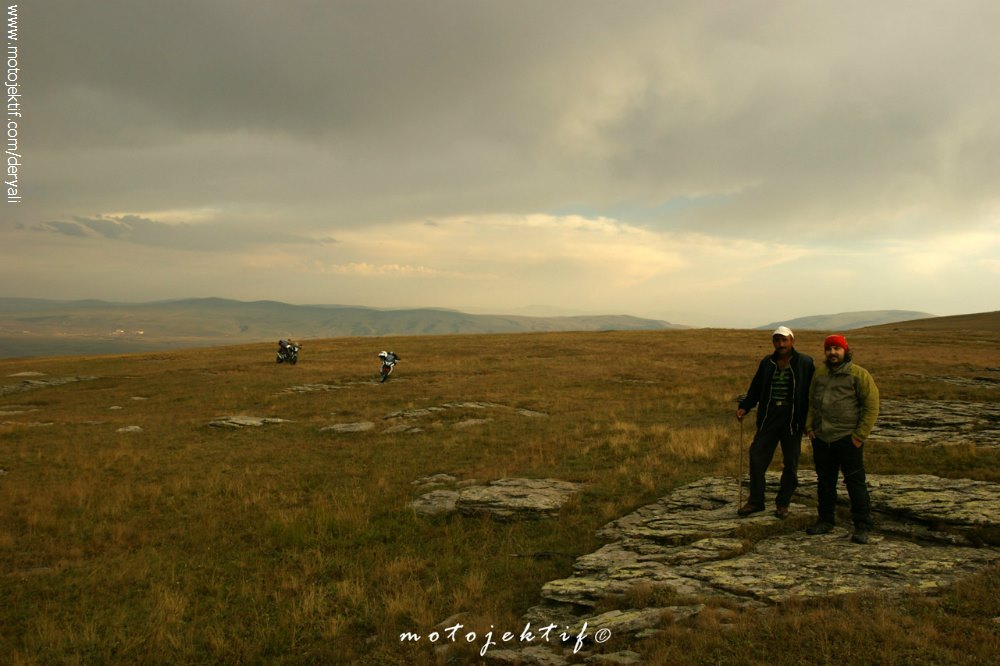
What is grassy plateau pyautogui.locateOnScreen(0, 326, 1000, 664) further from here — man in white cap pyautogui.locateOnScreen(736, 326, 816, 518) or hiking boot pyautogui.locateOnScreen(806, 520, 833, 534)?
man in white cap pyautogui.locateOnScreen(736, 326, 816, 518)

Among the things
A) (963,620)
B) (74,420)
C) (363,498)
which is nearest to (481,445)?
(363,498)

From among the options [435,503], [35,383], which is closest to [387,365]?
[435,503]

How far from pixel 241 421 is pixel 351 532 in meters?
13.8

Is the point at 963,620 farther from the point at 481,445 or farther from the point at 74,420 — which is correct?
the point at 74,420

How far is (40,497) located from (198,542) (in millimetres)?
5938

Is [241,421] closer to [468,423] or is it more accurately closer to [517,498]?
[468,423]

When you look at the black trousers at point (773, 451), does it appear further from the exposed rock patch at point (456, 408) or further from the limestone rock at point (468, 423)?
the exposed rock patch at point (456, 408)

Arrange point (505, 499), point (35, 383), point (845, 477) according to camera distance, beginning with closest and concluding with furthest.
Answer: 1. point (845, 477)
2. point (505, 499)
3. point (35, 383)

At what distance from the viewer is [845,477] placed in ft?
26.6

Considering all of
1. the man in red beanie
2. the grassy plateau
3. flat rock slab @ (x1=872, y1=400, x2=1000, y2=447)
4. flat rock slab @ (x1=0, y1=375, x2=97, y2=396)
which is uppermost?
the man in red beanie

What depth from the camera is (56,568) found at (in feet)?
32.7

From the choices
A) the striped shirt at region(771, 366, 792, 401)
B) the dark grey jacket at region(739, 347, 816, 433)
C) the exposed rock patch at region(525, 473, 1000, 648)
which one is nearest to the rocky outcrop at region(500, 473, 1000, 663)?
the exposed rock patch at region(525, 473, 1000, 648)

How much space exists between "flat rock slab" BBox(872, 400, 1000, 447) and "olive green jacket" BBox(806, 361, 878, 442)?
8170mm

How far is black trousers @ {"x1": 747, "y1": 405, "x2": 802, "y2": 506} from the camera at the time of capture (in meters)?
9.12
